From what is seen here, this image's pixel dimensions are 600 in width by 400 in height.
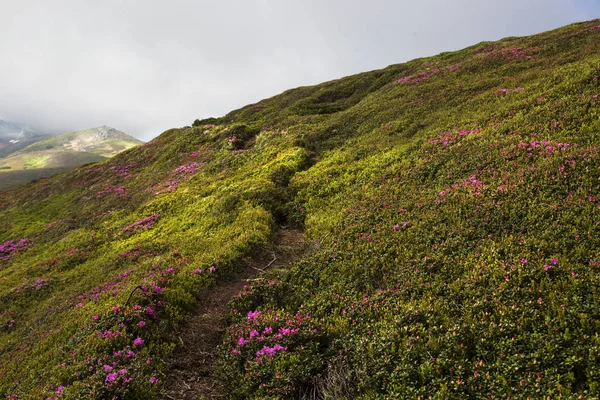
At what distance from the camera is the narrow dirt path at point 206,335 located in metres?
8.98

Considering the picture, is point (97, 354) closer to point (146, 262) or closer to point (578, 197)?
point (146, 262)

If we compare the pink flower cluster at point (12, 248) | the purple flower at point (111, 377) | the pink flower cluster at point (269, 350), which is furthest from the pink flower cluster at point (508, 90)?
the pink flower cluster at point (12, 248)

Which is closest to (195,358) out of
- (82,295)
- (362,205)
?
(82,295)

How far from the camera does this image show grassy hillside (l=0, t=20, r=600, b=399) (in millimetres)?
7309

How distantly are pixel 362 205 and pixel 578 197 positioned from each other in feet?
28.5

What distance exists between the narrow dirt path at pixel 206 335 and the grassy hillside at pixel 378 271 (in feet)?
1.37

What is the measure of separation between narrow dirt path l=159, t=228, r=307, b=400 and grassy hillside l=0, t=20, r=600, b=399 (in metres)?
0.42

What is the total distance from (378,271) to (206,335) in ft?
21.5

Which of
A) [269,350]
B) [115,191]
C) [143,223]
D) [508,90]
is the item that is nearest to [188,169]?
[115,191]

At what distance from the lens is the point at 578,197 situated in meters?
10.5

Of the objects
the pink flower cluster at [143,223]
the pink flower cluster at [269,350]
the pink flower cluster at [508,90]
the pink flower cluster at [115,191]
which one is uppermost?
the pink flower cluster at [115,191]

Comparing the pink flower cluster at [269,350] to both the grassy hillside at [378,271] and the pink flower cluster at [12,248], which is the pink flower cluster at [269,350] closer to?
the grassy hillside at [378,271]

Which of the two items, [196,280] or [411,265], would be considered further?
[196,280]

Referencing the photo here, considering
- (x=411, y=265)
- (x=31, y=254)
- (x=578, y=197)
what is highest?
(x=31, y=254)
